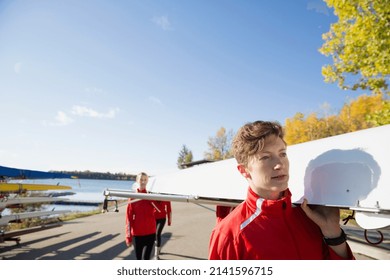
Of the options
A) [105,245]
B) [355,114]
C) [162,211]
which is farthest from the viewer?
[355,114]

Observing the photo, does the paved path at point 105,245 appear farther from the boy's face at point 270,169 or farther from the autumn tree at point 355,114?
the autumn tree at point 355,114

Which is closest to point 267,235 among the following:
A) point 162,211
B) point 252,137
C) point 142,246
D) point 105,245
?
point 252,137

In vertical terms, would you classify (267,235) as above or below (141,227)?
above

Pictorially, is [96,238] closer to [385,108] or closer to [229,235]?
[229,235]

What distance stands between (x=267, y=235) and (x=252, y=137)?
0.39 metres

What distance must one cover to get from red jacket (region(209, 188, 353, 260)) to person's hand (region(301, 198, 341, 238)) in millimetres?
69

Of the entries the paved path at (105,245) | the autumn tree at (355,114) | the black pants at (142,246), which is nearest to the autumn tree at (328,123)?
the autumn tree at (355,114)

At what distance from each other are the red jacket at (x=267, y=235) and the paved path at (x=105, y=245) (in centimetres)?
234

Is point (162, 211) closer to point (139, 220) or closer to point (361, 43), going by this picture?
point (139, 220)

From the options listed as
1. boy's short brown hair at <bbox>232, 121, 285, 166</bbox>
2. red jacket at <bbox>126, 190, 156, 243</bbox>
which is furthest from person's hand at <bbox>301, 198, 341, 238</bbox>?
red jacket at <bbox>126, 190, 156, 243</bbox>

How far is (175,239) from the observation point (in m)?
5.18

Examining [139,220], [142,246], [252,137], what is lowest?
[142,246]

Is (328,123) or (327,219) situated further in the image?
(328,123)

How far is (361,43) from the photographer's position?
427 centimetres
